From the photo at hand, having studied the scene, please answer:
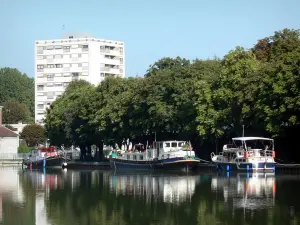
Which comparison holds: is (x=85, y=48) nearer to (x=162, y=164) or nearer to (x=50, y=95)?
(x=50, y=95)

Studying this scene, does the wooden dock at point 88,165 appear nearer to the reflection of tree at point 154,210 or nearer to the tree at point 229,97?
the tree at point 229,97

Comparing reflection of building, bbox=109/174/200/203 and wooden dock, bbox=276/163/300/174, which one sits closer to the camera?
reflection of building, bbox=109/174/200/203

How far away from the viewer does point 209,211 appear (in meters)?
35.8

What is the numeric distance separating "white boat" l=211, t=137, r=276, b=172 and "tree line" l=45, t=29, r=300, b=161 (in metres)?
1.52

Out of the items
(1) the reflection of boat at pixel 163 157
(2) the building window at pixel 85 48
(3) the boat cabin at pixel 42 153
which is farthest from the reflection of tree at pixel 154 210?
(2) the building window at pixel 85 48

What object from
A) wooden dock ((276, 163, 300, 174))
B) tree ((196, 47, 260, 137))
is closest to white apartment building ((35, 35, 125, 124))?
tree ((196, 47, 260, 137))

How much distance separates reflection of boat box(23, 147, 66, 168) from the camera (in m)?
97.3

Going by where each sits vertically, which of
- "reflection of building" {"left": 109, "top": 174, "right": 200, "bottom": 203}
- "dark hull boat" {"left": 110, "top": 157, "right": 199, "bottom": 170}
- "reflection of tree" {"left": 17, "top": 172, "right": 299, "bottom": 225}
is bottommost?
"reflection of tree" {"left": 17, "top": 172, "right": 299, "bottom": 225}

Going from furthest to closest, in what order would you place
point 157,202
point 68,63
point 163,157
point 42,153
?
point 68,63
point 42,153
point 163,157
point 157,202

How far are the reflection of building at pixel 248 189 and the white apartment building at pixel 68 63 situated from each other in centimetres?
11673

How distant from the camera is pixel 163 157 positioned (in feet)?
245

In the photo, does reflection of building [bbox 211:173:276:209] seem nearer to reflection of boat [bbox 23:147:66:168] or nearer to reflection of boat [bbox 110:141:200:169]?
reflection of boat [bbox 110:141:200:169]

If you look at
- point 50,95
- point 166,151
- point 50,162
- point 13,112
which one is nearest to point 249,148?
point 166,151

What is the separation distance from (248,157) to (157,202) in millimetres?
26342
